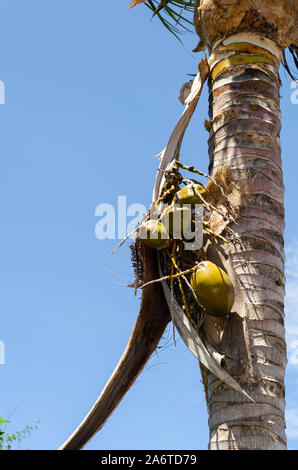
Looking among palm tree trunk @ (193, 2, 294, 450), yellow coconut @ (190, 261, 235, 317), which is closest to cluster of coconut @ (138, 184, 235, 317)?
yellow coconut @ (190, 261, 235, 317)

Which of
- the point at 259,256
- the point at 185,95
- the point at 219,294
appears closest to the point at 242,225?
the point at 259,256

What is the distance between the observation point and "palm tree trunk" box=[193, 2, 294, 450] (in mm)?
3262

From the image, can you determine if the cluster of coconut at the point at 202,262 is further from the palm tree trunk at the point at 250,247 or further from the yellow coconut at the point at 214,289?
the palm tree trunk at the point at 250,247

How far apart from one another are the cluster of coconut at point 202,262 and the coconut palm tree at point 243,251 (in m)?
0.10

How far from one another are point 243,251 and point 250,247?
0.05 meters

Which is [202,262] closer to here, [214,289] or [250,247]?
[214,289]

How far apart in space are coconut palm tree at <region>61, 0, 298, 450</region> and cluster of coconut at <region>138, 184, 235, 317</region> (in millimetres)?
102

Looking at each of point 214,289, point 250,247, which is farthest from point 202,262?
point 250,247

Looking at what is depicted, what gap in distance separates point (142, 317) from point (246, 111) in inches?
59.2

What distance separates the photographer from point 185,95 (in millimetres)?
4664

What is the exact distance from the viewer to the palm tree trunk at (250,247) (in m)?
3.26

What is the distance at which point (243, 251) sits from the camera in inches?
143

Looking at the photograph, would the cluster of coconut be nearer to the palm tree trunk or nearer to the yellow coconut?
the yellow coconut
